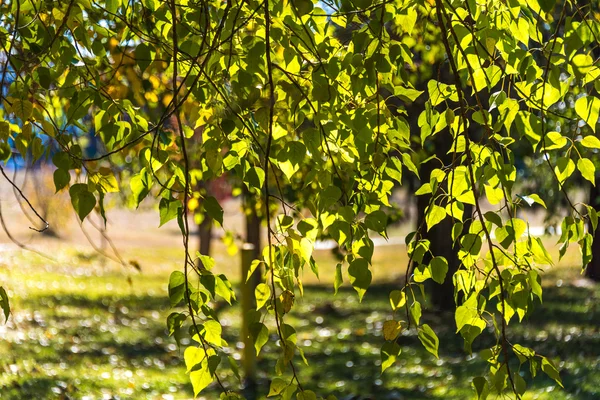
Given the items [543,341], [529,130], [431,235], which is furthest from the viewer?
[431,235]

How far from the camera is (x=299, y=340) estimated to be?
34.2 ft

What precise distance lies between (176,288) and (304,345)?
8138 millimetres

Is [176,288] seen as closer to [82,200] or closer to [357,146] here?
[82,200]

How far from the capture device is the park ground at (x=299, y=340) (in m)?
7.17

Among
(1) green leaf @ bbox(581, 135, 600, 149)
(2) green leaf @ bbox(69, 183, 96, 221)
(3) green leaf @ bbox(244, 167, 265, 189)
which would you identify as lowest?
(1) green leaf @ bbox(581, 135, 600, 149)

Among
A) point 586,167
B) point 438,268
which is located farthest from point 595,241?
point 438,268

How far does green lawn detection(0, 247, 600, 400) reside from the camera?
7.17 metres

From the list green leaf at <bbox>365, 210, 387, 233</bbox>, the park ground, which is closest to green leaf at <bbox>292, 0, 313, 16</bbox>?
green leaf at <bbox>365, 210, 387, 233</bbox>

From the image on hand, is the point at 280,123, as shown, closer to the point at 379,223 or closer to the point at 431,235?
the point at 379,223

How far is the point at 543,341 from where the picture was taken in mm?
8648

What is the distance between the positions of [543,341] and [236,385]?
336cm

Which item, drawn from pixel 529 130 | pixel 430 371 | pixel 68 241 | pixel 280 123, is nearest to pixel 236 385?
pixel 430 371

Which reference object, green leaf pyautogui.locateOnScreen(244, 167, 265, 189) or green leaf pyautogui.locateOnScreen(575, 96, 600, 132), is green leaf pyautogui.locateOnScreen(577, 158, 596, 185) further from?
green leaf pyautogui.locateOnScreen(244, 167, 265, 189)

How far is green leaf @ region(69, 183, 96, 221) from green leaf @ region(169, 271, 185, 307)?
273mm
